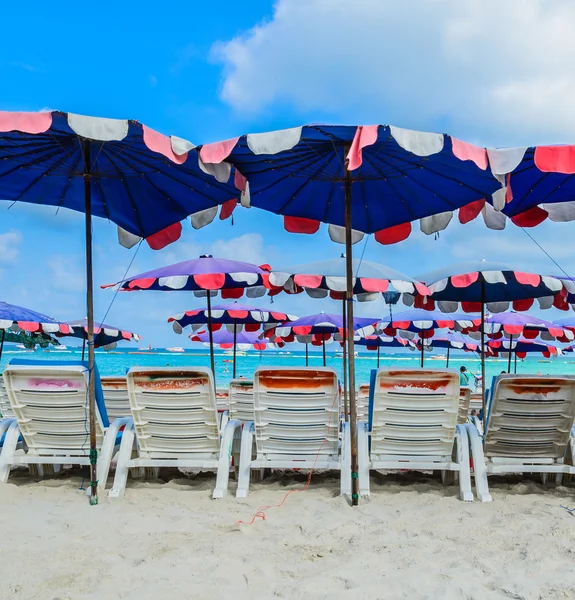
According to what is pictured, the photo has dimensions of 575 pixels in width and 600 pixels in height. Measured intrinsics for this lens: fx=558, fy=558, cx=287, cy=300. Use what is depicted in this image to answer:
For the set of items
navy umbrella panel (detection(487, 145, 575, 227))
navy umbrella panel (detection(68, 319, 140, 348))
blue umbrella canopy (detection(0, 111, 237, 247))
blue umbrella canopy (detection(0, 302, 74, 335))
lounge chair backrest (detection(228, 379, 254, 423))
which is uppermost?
blue umbrella canopy (detection(0, 111, 237, 247))

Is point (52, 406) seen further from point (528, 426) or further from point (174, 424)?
point (528, 426)

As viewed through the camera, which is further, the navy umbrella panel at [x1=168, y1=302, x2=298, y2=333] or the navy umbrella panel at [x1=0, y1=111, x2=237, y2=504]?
the navy umbrella panel at [x1=168, y1=302, x2=298, y2=333]

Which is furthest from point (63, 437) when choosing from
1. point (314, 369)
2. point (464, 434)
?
point (464, 434)

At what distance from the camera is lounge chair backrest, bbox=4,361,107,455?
4.11 m

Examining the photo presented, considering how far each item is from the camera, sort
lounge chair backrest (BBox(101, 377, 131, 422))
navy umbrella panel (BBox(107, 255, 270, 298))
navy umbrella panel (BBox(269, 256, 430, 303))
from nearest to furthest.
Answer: navy umbrella panel (BBox(269, 256, 430, 303)) < navy umbrella panel (BBox(107, 255, 270, 298)) < lounge chair backrest (BBox(101, 377, 131, 422))

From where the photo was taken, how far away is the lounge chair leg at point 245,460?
3988 millimetres

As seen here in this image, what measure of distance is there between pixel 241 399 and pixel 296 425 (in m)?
2.30

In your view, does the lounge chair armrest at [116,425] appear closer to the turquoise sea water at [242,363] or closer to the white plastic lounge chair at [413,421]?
the white plastic lounge chair at [413,421]

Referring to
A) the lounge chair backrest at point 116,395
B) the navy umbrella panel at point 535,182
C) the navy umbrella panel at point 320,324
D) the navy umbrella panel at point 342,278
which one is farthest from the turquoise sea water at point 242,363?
the navy umbrella panel at point 535,182

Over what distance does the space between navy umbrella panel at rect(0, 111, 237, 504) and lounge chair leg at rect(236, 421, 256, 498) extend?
3.27 feet

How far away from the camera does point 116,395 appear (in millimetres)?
6008

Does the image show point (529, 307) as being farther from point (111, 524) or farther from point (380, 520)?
point (111, 524)

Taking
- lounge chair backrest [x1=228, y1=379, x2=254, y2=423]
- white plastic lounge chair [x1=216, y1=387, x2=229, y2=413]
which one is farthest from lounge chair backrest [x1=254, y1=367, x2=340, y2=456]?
white plastic lounge chair [x1=216, y1=387, x2=229, y2=413]

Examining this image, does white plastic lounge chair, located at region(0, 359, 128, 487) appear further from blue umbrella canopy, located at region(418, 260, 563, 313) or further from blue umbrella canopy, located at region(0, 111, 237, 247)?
blue umbrella canopy, located at region(418, 260, 563, 313)
